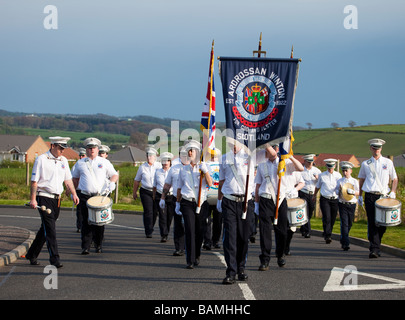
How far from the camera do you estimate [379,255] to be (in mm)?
13570

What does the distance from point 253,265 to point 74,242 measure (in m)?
5.26

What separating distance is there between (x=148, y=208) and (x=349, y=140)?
65.1 meters

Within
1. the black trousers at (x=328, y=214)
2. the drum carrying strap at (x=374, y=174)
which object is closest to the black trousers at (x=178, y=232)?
the drum carrying strap at (x=374, y=174)

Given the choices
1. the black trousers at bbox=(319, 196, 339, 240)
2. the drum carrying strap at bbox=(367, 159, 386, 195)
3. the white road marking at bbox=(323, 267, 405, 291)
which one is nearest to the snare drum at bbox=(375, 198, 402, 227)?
the drum carrying strap at bbox=(367, 159, 386, 195)

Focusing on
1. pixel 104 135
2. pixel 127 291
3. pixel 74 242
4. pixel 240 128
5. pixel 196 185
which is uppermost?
pixel 240 128

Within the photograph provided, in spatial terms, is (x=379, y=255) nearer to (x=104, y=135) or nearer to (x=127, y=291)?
(x=127, y=291)

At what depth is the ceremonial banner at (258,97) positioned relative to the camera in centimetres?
1130

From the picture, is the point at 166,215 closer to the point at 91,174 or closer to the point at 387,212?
the point at 91,174

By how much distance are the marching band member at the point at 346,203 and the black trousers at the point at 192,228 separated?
4095mm

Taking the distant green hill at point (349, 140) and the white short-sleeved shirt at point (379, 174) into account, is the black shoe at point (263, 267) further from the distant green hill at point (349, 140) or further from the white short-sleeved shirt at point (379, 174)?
the distant green hill at point (349, 140)

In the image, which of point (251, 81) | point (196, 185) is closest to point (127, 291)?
point (196, 185)

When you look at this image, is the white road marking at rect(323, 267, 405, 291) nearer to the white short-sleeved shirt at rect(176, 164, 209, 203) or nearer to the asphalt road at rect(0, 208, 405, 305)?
the asphalt road at rect(0, 208, 405, 305)

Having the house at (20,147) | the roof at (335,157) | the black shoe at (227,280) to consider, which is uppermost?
the black shoe at (227,280)
